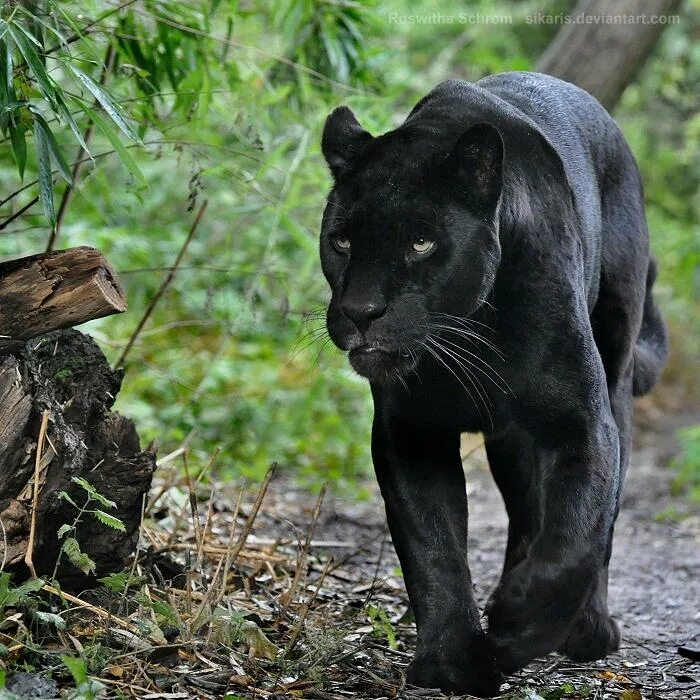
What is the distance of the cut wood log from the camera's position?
110 inches

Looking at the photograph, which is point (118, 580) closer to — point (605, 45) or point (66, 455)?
point (66, 455)

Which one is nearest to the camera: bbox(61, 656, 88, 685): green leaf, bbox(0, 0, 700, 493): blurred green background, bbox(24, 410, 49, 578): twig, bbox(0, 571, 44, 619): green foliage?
bbox(61, 656, 88, 685): green leaf

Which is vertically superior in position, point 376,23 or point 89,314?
point 376,23

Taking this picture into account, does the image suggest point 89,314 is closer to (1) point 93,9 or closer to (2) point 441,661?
(2) point 441,661

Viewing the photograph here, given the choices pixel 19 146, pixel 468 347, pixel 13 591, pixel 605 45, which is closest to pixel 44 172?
pixel 19 146

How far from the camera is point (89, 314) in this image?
111 inches

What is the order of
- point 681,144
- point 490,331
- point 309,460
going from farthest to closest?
point 681,144, point 309,460, point 490,331

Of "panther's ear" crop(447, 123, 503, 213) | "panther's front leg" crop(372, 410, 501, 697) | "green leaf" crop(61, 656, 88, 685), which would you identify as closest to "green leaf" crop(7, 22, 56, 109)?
"panther's ear" crop(447, 123, 503, 213)

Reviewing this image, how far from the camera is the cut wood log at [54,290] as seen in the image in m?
2.79

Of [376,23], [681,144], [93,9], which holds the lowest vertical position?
[93,9]

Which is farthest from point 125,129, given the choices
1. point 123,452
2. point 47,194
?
point 123,452

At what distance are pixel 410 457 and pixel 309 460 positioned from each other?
167 inches

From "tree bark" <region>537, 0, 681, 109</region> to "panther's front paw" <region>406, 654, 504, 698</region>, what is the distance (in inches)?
144

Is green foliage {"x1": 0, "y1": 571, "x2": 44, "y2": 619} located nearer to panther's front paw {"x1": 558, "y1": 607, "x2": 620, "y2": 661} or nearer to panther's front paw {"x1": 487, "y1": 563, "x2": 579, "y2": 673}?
panther's front paw {"x1": 487, "y1": 563, "x2": 579, "y2": 673}
